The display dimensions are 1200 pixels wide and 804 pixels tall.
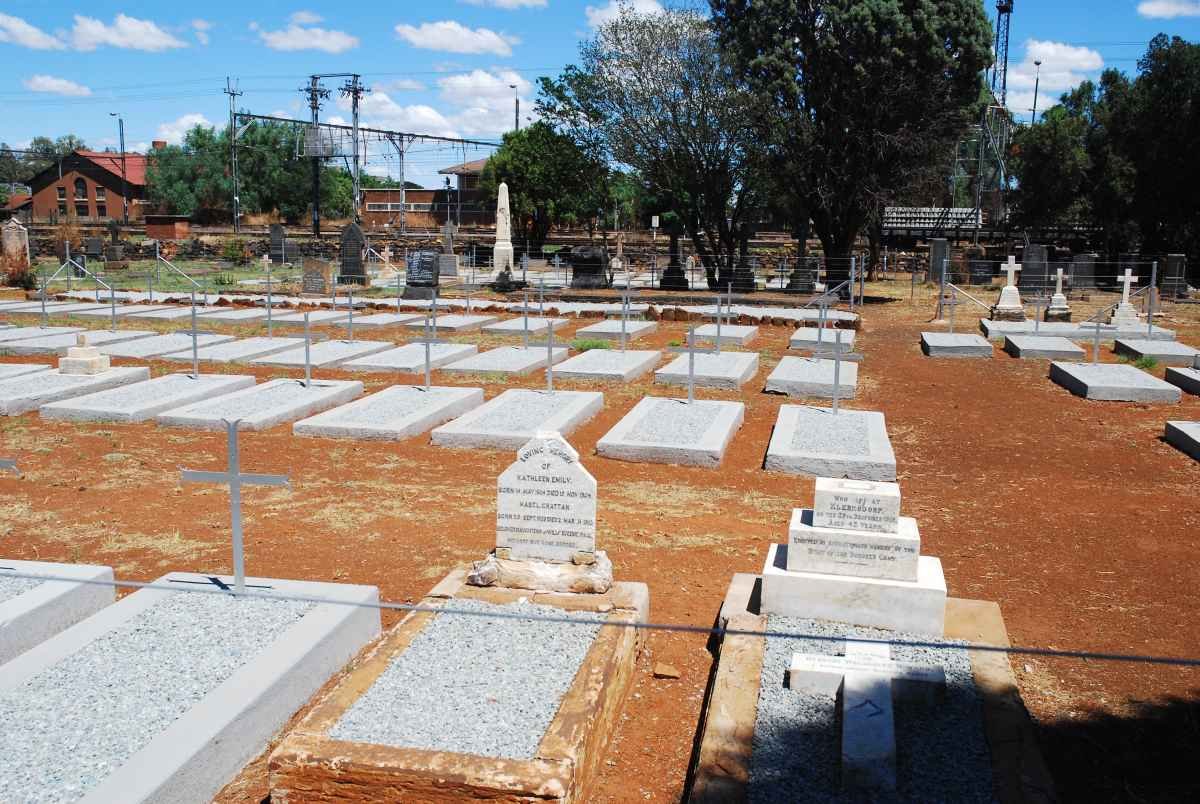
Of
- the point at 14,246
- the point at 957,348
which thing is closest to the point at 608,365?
the point at 957,348

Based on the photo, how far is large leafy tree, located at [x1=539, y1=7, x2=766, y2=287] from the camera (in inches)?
1128

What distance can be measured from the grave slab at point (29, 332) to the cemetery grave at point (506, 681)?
14.0 m

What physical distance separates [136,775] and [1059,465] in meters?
8.63

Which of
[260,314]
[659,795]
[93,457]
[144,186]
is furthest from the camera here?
[144,186]

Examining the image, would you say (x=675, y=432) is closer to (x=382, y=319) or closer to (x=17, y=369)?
(x=17, y=369)

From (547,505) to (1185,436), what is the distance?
301 inches

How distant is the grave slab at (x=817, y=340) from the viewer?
16891mm

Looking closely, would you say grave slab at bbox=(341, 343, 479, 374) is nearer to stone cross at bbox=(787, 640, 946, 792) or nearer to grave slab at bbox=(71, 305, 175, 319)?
grave slab at bbox=(71, 305, 175, 319)

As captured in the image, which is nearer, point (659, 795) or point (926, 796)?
point (926, 796)

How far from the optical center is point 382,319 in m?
20.7

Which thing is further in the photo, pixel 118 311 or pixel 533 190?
pixel 533 190

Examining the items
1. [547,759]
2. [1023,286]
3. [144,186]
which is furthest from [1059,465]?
[144,186]

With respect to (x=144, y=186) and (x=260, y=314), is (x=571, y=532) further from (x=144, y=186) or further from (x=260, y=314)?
(x=144, y=186)

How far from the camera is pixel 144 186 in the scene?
69625 millimetres
